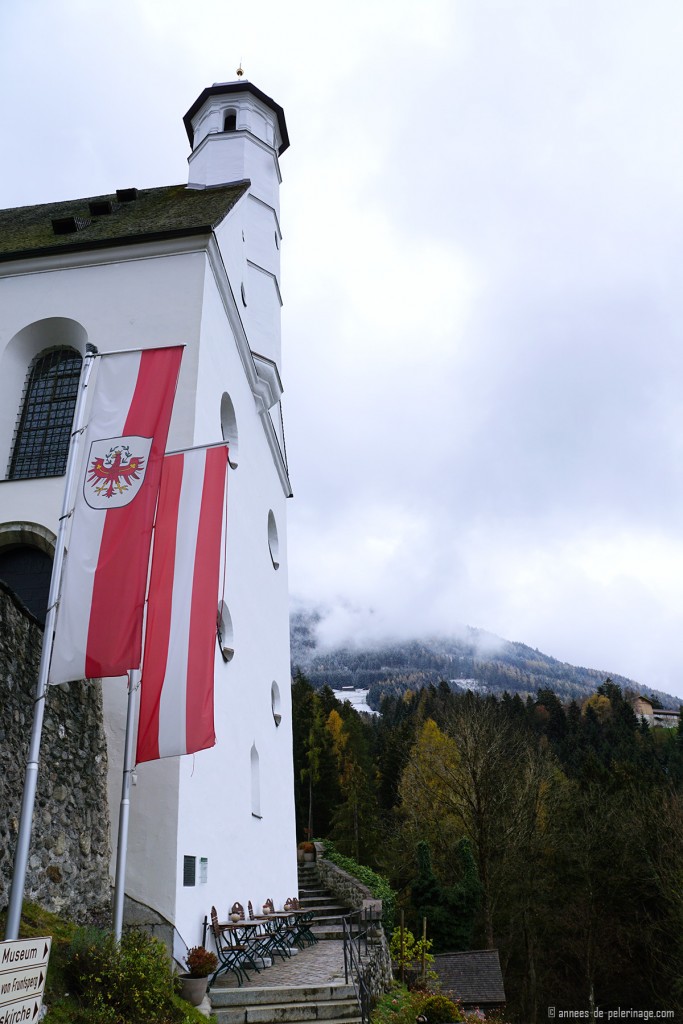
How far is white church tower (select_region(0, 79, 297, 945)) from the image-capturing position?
10234 millimetres

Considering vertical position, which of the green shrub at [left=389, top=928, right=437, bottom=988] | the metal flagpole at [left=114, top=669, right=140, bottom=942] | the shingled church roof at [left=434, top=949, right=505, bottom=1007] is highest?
the metal flagpole at [left=114, top=669, right=140, bottom=942]

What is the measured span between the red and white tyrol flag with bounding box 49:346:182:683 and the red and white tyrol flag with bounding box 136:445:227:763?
102cm

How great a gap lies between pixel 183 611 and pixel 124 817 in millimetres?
2376

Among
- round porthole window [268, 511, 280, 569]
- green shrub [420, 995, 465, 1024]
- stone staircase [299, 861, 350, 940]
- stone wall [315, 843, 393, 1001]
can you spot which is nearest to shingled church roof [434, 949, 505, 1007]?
stone wall [315, 843, 393, 1001]

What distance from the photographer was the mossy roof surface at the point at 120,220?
14.1 metres

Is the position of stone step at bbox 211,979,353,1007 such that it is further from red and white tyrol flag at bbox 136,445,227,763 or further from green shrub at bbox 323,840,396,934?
green shrub at bbox 323,840,396,934

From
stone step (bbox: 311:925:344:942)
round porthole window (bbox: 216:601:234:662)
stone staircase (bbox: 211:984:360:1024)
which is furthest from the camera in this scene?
stone step (bbox: 311:925:344:942)

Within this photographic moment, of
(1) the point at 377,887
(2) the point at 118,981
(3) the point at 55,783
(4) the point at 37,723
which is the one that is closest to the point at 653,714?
(1) the point at 377,887

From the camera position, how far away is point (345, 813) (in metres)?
48.7

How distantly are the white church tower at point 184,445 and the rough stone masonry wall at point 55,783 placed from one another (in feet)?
1.20

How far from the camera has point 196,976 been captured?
879cm

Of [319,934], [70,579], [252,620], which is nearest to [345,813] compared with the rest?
[319,934]

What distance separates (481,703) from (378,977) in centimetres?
2736

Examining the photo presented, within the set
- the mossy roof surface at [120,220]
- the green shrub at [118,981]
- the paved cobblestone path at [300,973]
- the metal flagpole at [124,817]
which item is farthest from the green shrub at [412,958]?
the mossy roof surface at [120,220]
